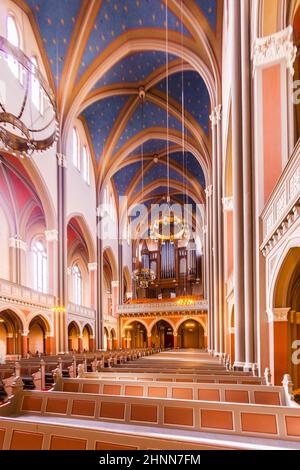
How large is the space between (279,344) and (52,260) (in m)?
13.0

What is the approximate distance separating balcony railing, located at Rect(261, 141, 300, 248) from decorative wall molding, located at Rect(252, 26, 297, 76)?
2.97 metres

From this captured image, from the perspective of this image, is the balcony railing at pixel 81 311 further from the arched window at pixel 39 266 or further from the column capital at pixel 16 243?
the column capital at pixel 16 243

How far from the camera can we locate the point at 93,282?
77.3ft

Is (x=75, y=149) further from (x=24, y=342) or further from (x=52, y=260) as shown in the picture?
(x=24, y=342)

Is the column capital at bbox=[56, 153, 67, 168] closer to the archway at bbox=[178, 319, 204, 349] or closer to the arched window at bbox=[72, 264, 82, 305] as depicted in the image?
the arched window at bbox=[72, 264, 82, 305]

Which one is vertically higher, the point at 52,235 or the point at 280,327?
the point at 52,235

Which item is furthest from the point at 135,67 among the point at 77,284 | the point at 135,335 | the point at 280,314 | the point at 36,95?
the point at 135,335

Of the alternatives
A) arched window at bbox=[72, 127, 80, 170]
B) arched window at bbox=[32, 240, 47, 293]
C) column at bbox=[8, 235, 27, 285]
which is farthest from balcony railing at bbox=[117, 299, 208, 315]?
arched window at bbox=[72, 127, 80, 170]

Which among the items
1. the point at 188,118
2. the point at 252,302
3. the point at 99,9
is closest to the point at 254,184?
the point at 252,302

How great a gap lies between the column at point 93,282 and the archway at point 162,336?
9.96 metres
